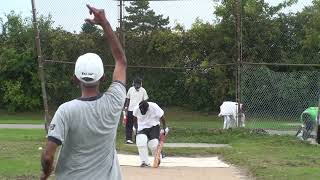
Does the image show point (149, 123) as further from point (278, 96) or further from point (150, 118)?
point (278, 96)

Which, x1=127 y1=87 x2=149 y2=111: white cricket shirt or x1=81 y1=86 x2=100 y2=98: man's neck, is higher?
x1=81 y1=86 x2=100 y2=98: man's neck

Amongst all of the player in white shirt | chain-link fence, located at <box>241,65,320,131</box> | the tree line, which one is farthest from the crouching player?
chain-link fence, located at <box>241,65,320,131</box>

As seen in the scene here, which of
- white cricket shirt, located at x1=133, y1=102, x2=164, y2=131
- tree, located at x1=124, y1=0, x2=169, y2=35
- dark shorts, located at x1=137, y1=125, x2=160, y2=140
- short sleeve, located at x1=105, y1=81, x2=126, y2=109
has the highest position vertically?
tree, located at x1=124, y1=0, x2=169, y2=35

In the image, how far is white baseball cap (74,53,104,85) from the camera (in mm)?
4090

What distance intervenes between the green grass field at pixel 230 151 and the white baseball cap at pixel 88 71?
20.8ft

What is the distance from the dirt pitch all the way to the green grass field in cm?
39

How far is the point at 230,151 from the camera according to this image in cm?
1491

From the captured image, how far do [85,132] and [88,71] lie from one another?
38 cm

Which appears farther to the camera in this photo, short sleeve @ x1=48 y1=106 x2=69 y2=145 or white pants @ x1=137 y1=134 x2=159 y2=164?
white pants @ x1=137 y1=134 x2=159 y2=164

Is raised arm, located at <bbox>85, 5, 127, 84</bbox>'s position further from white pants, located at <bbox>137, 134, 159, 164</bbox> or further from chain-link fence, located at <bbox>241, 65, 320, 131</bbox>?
chain-link fence, located at <bbox>241, 65, 320, 131</bbox>

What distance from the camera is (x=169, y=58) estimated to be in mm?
21938

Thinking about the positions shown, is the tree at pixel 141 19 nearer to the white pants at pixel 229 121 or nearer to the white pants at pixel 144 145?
the white pants at pixel 229 121

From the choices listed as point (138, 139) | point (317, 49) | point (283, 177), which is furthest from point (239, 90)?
point (317, 49)

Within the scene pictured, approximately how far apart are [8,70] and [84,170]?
31160 mm
